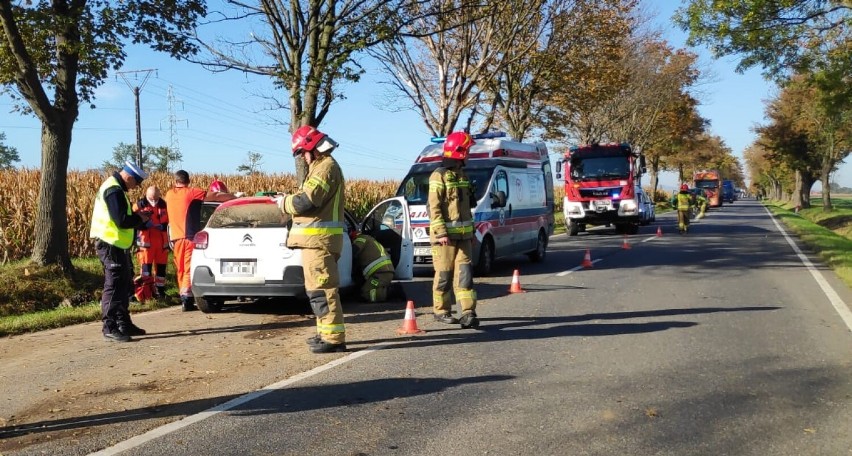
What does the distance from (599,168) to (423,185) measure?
12.8 m

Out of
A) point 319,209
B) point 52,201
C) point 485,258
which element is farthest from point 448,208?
point 52,201

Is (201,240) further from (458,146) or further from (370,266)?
(458,146)

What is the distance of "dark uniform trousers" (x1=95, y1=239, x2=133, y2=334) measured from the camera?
7.57 m

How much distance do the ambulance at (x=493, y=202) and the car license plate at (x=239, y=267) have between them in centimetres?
269

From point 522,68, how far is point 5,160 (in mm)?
55073

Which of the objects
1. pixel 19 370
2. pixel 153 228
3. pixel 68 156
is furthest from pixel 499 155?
pixel 19 370

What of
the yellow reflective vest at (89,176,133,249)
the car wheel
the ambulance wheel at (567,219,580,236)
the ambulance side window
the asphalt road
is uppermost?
the ambulance side window

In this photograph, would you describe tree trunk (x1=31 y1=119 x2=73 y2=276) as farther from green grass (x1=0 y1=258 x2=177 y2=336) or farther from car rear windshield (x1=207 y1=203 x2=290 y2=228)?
car rear windshield (x1=207 y1=203 x2=290 y2=228)

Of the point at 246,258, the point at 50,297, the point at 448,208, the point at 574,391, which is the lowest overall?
the point at 574,391

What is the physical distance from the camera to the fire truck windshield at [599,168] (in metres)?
24.7

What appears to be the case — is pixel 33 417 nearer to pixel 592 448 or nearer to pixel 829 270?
pixel 592 448

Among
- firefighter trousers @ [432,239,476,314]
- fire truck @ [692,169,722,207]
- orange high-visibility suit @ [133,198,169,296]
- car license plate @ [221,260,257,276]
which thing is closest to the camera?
firefighter trousers @ [432,239,476,314]

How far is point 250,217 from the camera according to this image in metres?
Result: 9.05

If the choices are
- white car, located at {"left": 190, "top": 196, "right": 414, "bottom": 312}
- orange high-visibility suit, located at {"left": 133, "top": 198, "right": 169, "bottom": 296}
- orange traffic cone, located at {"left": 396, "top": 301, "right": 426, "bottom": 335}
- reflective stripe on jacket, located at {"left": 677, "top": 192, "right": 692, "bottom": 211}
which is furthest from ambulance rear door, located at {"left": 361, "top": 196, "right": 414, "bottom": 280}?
reflective stripe on jacket, located at {"left": 677, "top": 192, "right": 692, "bottom": 211}
